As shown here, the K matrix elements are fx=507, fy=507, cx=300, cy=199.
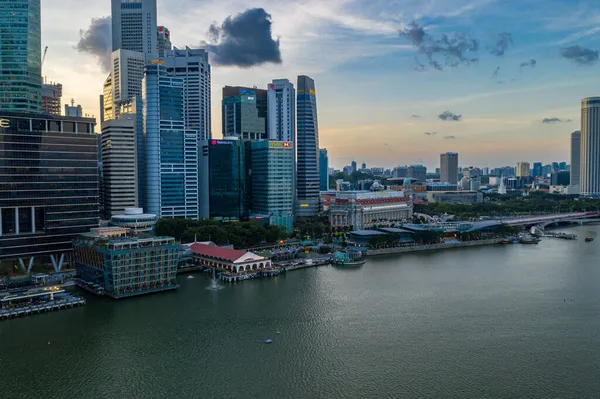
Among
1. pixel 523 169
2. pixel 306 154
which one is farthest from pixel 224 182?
pixel 523 169

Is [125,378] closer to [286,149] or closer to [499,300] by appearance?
[499,300]

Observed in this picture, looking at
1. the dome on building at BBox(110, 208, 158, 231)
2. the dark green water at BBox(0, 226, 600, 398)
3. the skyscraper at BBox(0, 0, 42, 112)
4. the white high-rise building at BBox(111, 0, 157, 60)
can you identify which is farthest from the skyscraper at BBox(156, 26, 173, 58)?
the dark green water at BBox(0, 226, 600, 398)

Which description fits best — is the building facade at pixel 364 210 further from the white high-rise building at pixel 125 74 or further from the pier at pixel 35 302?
the pier at pixel 35 302

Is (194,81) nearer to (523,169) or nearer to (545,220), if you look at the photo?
(545,220)

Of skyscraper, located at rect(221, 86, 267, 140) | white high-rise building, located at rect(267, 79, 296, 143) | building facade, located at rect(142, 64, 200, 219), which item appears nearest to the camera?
building facade, located at rect(142, 64, 200, 219)

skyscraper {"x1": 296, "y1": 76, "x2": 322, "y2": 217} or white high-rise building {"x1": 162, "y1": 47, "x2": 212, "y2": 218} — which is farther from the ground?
white high-rise building {"x1": 162, "y1": 47, "x2": 212, "y2": 218}

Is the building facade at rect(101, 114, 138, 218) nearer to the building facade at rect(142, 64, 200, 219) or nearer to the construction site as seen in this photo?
the building facade at rect(142, 64, 200, 219)
